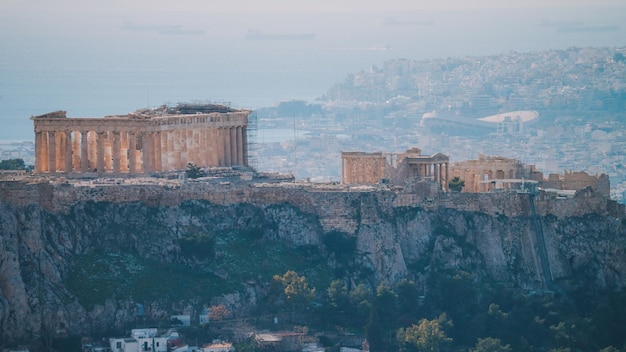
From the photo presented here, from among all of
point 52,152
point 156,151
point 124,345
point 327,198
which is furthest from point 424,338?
point 52,152

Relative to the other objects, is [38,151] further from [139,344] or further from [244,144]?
[139,344]

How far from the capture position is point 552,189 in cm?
12875

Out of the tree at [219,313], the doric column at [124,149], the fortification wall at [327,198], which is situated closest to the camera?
the tree at [219,313]

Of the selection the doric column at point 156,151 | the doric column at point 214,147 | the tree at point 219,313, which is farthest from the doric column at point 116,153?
the tree at point 219,313

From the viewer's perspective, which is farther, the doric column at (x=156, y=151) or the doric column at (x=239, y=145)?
the doric column at (x=239, y=145)

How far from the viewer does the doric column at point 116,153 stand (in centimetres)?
12081

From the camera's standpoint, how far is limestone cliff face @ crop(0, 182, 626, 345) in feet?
350

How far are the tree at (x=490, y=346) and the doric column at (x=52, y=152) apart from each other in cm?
2398

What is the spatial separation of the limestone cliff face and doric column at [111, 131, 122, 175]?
683 cm

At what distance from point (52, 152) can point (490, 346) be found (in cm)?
2529

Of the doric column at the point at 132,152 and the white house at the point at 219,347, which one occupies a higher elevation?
the doric column at the point at 132,152

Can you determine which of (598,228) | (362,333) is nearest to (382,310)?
(362,333)

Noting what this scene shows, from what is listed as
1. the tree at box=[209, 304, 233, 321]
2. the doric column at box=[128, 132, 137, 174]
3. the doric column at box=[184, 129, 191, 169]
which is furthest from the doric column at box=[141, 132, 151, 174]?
the tree at box=[209, 304, 233, 321]

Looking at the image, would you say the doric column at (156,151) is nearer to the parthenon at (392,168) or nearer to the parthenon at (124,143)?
the parthenon at (124,143)
